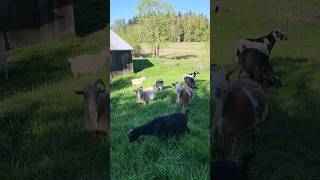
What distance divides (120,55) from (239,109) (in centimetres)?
137

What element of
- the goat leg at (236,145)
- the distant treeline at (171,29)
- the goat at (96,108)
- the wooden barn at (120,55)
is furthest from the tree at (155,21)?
the goat leg at (236,145)

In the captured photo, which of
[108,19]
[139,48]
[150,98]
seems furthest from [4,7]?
[150,98]

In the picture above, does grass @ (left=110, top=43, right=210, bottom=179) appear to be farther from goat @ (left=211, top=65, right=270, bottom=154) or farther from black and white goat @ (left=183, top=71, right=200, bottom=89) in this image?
goat @ (left=211, top=65, right=270, bottom=154)

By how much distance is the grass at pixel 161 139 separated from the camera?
488 centimetres

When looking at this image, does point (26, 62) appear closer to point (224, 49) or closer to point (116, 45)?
point (116, 45)

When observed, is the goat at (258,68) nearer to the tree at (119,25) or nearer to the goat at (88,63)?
the tree at (119,25)

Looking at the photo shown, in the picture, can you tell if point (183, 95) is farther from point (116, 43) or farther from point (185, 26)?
point (116, 43)

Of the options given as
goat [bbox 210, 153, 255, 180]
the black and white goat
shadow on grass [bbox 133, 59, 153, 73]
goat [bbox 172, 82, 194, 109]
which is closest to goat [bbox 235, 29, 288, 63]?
the black and white goat

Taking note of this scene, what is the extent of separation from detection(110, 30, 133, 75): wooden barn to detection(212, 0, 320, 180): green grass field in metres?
0.90

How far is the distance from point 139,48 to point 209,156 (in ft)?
4.45

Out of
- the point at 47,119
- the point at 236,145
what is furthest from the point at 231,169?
the point at 47,119

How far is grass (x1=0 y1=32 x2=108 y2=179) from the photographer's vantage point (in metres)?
4.95

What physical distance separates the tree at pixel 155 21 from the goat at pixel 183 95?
49 centimetres

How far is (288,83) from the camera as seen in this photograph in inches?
203
